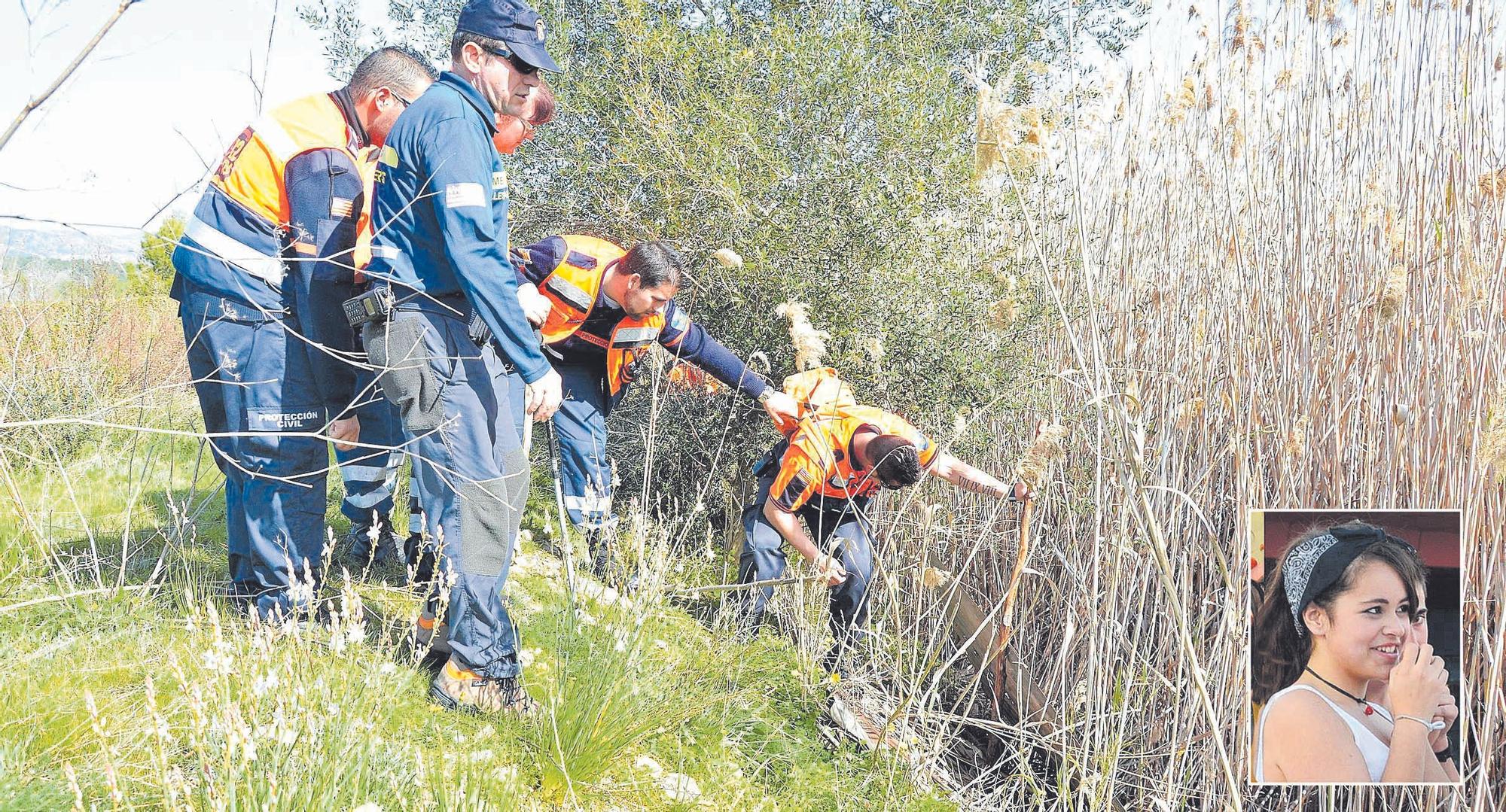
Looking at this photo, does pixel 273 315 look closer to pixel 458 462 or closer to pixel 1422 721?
pixel 458 462

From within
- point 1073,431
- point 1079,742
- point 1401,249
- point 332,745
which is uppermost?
point 1401,249

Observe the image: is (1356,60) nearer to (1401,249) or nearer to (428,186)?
(1401,249)

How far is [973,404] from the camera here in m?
Answer: 4.17

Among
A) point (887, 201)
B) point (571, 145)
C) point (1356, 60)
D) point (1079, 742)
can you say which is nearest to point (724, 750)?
point (1079, 742)

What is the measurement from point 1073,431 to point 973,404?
65cm

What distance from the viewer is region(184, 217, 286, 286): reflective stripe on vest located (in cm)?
291

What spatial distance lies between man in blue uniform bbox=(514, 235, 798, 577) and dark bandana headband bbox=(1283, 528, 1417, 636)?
2425 millimetres

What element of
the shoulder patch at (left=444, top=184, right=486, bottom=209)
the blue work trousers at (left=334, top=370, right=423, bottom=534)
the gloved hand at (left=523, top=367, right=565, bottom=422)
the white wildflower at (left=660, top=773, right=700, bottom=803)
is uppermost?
the shoulder patch at (left=444, top=184, right=486, bottom=209)

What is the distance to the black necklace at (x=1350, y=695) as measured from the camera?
1404 millimetres

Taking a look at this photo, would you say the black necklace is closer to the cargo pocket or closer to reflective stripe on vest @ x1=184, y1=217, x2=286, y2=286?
the cargo pocket

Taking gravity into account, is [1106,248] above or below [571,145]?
below

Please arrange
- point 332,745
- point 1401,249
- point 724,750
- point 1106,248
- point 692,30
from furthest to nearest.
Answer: point 692,30 → point 1106,248 → point 724,750 → point 1401,249 → point 332,745

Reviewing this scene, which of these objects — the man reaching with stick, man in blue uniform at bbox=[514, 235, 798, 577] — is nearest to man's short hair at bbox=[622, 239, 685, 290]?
man in blue uniform at bbox=[514, 235, 798, 577]

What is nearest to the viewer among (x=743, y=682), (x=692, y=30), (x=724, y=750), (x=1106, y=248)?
(x=724, y=750)
